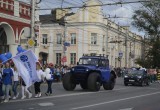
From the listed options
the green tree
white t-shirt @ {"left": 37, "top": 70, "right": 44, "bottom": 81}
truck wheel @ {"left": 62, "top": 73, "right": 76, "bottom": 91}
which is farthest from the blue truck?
the green tree

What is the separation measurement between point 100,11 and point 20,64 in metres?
49.3

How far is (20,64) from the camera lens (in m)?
19.9

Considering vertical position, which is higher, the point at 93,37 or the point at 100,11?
the point at 100,11

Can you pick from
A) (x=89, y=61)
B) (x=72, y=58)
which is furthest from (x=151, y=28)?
(x=89, y=61)

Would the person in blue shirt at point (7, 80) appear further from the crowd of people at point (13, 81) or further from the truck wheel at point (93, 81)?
the truck wheel at point (93, 81)

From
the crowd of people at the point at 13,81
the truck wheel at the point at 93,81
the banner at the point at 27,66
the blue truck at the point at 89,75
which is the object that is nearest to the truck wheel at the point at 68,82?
the blue truck at the point at 89,75

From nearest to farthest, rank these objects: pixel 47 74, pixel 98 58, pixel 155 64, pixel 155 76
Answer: pixel 47 74, pixel 98 58, pixel 155 76, pixel 155 64

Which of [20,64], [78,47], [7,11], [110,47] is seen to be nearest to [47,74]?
[20,64]

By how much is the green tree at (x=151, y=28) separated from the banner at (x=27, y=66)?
146ft

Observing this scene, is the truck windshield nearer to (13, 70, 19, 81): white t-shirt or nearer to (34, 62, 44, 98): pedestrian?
(34, 62, 44, 98): pedestrian

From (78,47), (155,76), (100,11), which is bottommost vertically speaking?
(155,76)

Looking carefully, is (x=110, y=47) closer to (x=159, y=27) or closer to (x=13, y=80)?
(x=159, y=27)

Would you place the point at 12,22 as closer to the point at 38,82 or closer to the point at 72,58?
the point at 38,82

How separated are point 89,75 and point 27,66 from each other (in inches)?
255
